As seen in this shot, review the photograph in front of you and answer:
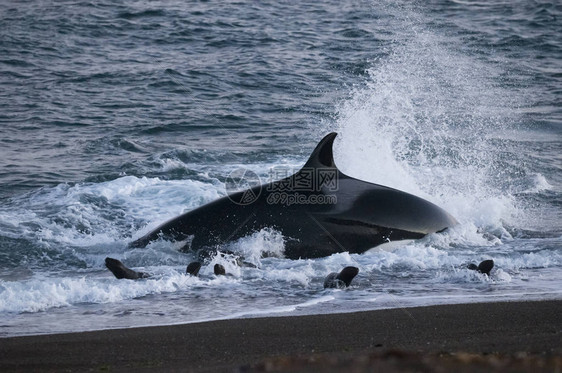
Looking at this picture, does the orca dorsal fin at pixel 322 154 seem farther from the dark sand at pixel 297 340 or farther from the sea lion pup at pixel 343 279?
the dark sand at pixel 297 340

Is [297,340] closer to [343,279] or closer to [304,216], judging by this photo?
[343,279]

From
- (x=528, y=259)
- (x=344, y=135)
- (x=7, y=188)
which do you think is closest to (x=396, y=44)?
(x=344, y=135)

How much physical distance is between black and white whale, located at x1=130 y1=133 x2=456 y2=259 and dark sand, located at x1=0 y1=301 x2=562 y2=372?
2.57m

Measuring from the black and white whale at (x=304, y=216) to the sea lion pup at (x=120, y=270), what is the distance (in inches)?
39.8

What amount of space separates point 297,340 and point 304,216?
370 centimetres

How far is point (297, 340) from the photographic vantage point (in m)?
7.55

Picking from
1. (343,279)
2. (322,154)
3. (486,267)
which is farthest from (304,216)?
(486,267)

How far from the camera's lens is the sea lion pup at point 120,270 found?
400 inches

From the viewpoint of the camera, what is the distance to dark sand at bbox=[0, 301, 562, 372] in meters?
6.77

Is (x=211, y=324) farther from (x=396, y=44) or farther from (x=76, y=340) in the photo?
(x=396, y=44)

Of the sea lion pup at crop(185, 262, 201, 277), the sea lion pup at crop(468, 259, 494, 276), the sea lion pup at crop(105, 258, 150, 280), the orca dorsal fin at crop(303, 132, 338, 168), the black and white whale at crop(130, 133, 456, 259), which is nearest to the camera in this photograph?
the sea lion pup at crop(105, 258, 150, 280)

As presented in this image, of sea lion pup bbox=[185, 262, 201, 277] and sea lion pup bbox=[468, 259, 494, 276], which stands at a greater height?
sea lion pup bbox=[185, 262, 201, 277]

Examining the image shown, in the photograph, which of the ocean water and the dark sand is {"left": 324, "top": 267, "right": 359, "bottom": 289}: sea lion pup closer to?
the ocean water

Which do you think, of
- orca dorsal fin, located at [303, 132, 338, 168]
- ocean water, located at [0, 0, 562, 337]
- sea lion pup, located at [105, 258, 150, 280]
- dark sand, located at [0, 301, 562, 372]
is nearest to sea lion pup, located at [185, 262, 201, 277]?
ocean water, located at [0, 0, 562, 337]
